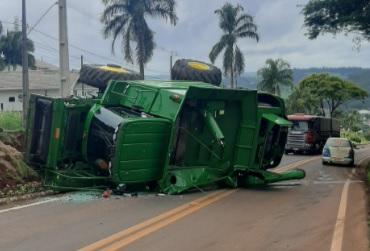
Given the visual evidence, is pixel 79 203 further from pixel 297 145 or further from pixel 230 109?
pixel 297 145

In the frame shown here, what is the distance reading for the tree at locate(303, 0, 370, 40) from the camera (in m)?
22.6

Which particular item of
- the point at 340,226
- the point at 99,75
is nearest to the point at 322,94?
the point at 99,75

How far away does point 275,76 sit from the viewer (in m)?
65.8

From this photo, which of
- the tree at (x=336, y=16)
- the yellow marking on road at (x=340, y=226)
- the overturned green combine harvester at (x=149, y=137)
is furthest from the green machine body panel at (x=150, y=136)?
the tree at (x=336, y=16)

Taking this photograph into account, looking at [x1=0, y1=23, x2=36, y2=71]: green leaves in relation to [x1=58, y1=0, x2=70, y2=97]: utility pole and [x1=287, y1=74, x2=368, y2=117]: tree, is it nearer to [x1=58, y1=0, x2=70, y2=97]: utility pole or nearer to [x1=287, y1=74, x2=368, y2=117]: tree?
[x1=287, y1=74, x2=368, y2=117]: tree

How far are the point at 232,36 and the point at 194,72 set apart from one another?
4046 cm

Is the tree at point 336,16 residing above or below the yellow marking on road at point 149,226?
above

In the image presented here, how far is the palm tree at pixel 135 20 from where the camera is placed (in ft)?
140

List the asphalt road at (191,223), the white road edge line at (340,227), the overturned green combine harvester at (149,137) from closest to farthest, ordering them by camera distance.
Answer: the asphalt road at (191,223)
the white road edge line at (340,227)
the overturned green combine harvester at (149,137)

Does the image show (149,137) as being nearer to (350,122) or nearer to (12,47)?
(12,47)

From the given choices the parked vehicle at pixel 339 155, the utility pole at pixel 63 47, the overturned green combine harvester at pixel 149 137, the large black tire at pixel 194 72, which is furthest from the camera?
the parked vehicle at pixel 339 155

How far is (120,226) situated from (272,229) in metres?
2.30

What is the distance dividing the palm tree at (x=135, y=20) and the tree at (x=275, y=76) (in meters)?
24.9

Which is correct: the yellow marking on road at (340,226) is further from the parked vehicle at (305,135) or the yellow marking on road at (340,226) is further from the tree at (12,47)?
the tree at (12,47)
